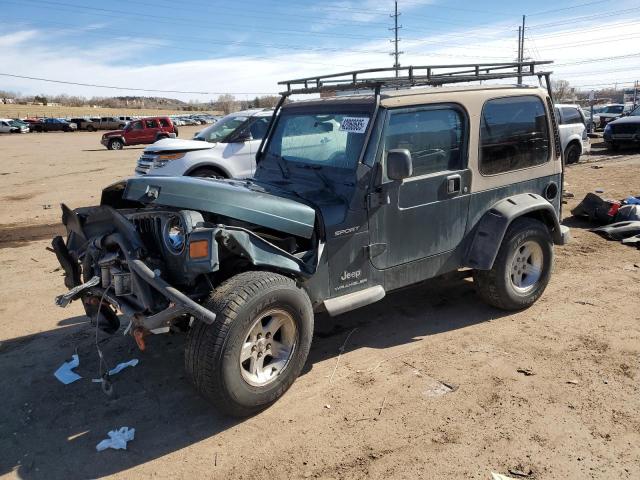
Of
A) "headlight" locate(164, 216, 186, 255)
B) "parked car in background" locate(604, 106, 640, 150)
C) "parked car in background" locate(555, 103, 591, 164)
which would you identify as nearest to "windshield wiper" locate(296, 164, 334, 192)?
"headlight" locate(164, 216, 186, 255)

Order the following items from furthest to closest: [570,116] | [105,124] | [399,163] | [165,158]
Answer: [105,124]
[570,116]
[165,158]
[399,163]

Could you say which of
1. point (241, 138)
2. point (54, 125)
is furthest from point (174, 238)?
point (54, 125)

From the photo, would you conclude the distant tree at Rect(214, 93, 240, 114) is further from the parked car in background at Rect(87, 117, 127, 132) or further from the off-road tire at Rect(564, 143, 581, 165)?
the off-road tire at Rect(564, 143, 581, 165)

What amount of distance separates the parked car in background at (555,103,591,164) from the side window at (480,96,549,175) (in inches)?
459

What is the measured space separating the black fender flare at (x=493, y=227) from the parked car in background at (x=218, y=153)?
608cm

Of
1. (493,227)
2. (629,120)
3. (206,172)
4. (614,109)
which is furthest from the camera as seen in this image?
(614,109)

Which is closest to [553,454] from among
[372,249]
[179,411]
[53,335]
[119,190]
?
[372,249]

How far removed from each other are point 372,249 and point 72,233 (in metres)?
2.35

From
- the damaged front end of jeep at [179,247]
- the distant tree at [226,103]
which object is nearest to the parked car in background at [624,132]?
the damaged front end of jeep at [179,247]

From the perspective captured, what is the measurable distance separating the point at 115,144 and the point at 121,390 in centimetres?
2896

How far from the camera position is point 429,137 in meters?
4.23

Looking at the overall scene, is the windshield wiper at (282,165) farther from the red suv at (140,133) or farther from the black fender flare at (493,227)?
the red suv at (140,133)

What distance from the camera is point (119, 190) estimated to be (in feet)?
13.3

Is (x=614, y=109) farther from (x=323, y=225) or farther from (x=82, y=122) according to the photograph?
(x=82, y=122)
